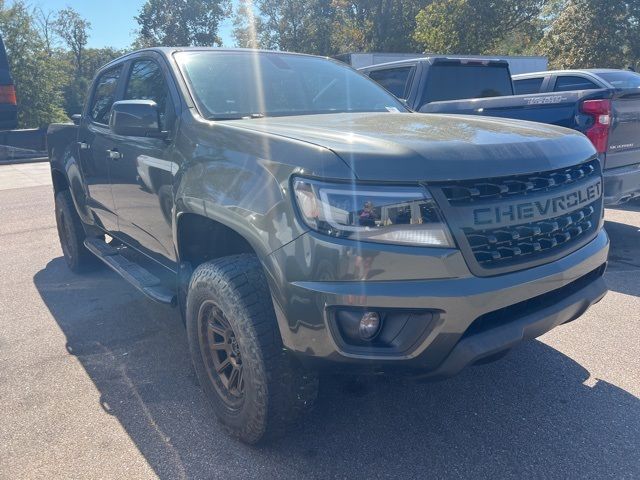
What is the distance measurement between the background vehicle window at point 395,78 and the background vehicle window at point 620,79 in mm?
2696

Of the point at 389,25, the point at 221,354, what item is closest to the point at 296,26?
the point at 389,25

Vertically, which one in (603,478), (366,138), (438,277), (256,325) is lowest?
(603,478)

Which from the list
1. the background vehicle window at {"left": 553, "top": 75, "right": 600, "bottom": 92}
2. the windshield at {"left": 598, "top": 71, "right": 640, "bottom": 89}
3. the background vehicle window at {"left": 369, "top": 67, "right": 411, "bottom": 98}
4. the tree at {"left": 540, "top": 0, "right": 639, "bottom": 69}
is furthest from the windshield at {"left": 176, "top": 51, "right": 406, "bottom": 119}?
the tree at {"left": 540, "top": 0, "right": 639, "bottom": 69}

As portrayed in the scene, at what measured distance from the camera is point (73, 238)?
5.24m

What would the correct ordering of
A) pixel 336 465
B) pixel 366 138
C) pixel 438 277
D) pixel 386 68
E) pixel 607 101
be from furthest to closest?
pixel 386 68 → pixel 607 101 → pixel 336 465 → pixel 366 138 → pixel 438 277

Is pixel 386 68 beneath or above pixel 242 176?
above

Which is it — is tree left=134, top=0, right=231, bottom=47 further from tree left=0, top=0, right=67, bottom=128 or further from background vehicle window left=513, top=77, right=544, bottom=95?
background vehicle window left=513, top=77, right=544, bottom=95

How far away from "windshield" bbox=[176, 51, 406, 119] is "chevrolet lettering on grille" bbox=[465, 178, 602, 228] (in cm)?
152

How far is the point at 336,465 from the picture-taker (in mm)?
2406

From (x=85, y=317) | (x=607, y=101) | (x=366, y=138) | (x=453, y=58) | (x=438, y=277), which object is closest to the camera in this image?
(x=438, y=277)

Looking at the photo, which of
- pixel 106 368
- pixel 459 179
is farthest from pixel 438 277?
pixel 106 368

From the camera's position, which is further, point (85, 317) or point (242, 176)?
point (85, 317)

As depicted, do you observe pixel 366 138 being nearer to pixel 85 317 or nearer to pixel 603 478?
pixel 603 478

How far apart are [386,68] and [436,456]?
572 cm
